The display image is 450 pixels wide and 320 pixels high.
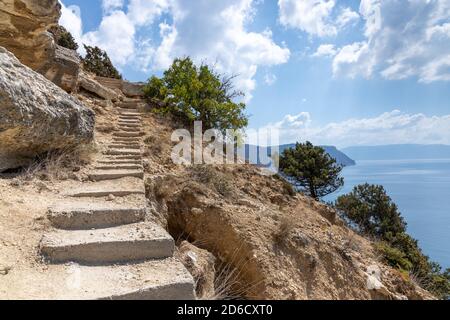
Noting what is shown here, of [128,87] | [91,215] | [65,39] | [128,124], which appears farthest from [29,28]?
[65,39]

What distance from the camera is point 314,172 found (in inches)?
634

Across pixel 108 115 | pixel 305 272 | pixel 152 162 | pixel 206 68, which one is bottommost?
pixel 305 272

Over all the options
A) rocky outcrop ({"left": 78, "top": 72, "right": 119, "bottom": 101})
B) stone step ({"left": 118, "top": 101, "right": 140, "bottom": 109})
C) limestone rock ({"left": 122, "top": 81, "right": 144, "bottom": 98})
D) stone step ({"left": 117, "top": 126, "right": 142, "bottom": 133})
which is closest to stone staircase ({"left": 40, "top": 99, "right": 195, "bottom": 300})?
stone step ({"left": 117, "top": 126, "right": 142, "bottom": 133})

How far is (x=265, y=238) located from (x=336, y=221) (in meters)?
4.30

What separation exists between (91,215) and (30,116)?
5.55 ft

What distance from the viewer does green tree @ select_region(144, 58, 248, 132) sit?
912 cm

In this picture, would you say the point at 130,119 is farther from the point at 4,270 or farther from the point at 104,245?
the point at 4,270

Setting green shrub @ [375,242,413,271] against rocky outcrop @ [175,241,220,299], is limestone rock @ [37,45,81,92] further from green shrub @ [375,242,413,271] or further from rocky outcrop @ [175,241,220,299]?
green shrub @ [375,242,413,271]

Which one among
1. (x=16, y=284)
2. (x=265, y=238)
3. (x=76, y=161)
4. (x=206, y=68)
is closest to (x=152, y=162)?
(x=76, y=161)

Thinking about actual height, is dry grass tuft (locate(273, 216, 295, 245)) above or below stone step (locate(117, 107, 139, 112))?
below

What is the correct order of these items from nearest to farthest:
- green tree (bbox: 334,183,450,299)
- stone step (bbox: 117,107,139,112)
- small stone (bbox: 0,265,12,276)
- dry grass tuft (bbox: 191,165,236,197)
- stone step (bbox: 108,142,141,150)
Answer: small stone (bbox: 0,265,12,276) → dry grass tuft (bbox: 191,165,236,197) → stone step (bbox: 108,142,141,150) → stone step (bbox: 117,107,139,112) → green tree (bbox: 334,183,450,299)
